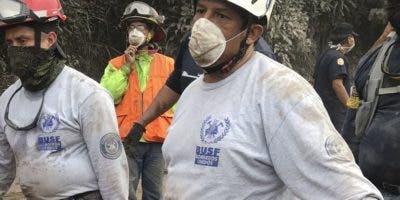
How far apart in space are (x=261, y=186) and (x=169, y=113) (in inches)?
142

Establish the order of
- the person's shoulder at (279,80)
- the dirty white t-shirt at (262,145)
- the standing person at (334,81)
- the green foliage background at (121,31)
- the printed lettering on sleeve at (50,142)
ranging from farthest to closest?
the green foliage background at (121,31), the standing person at (334,81), the printed lettering on sleeve at (50,142), the person's shoulder at (279,80), the dirty white t-shirt at (262,145)

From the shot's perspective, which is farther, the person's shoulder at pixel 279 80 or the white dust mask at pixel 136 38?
the white dust mask at pixel 136 38

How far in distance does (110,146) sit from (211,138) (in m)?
1.21

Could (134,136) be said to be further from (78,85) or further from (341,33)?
(341,33)

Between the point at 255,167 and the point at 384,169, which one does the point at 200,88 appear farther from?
the point at 384,169

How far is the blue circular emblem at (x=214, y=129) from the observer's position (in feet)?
7.60

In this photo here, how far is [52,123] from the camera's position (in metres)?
3.43

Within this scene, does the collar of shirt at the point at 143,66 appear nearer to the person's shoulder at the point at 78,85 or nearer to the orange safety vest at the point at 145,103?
the orange safety vest at the point at 145,103

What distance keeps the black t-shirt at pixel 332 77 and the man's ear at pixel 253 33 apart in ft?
18.4

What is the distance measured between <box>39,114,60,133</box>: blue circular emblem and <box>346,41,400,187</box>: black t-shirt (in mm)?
1648

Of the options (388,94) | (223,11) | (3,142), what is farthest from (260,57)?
(3,142)

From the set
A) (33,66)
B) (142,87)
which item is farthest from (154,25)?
(33,66)

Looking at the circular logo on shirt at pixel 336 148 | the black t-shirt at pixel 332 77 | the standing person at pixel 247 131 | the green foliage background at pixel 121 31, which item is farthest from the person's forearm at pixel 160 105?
the green foliage background at pixel 121 31

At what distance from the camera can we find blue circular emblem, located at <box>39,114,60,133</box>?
342 centimetres
